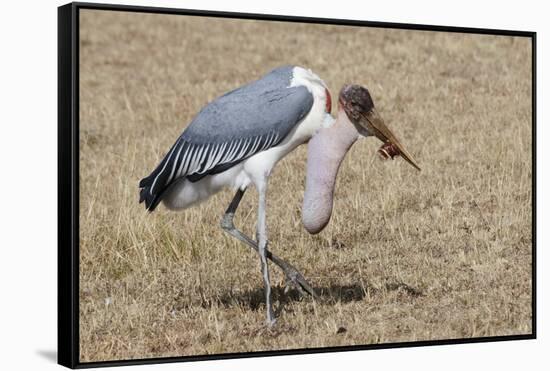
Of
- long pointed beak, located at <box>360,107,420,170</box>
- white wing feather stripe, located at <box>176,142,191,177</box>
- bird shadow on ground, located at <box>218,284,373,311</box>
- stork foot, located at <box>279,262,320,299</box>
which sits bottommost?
bird shadow on ground, located at <box>218,284,373,311</box>

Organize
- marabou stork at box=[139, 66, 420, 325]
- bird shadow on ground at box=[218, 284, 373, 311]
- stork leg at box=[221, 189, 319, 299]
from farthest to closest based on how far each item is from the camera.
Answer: bird shadow on ground at box=[218, 284, 373, 311], stork leg at box=[221, 189, 319, 299], marabou stork at box=[139, 66, 420, 325]

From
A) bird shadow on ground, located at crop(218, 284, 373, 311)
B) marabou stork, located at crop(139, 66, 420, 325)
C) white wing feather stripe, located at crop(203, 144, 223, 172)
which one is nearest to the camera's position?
marabou stork, located at crop(139, 66, 420, 325)

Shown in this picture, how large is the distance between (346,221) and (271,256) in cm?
107

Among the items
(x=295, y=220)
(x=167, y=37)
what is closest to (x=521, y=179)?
(x=295, y=220)

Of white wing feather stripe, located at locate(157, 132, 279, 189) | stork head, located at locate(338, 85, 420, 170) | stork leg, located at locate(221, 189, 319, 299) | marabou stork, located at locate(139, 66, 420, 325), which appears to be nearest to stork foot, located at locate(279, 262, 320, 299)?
stork leg, located at locate(221, 189, 319, 299)

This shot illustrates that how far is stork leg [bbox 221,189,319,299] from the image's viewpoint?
723 cm

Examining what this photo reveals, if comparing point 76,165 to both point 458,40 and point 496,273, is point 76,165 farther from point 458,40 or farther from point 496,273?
point 458,40

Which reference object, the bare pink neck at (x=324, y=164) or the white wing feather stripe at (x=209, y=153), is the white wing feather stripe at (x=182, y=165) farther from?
the bare pink neck at (x=324, y=164)

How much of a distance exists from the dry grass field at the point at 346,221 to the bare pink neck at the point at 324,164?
57 centimetres

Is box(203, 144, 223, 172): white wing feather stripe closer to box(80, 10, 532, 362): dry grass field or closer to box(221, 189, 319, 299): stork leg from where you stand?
box(221, 189, 319, 299): stork leg

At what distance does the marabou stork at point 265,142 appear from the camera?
22.6ft

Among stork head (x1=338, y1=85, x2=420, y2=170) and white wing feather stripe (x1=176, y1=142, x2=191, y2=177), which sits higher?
stork head (x1=338, y1=85, x2=420, y2=170)

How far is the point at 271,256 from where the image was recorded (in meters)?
7.26

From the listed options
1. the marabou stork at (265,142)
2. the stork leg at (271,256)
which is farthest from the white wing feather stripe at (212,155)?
the stork leg at (271,256)
